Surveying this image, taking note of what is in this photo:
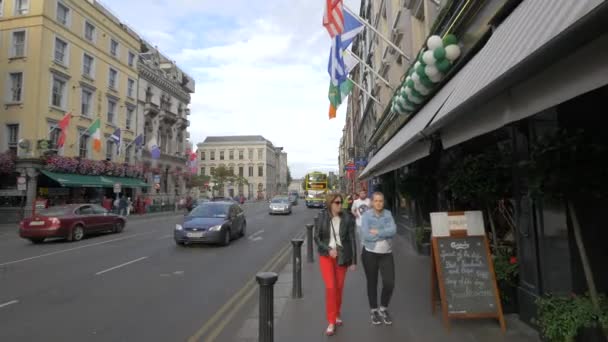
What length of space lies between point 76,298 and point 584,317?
24.0 ft

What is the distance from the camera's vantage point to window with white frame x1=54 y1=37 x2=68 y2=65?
27812mm

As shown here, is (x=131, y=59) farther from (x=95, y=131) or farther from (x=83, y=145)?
(x=95, y=131)

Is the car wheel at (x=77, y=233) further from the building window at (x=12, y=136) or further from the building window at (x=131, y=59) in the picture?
the building window at (x=131, y=59)

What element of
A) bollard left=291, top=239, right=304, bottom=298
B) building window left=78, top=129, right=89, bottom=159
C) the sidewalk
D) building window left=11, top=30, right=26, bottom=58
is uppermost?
building window left=11, top=30, right=26, bottom=58

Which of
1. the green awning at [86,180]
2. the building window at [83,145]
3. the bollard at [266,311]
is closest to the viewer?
the bollard at [266,311]

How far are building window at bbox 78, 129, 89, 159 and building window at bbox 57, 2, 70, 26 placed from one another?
8.05m

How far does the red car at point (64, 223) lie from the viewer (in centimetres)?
Result: 1391

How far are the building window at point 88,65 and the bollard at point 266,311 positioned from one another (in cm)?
3269

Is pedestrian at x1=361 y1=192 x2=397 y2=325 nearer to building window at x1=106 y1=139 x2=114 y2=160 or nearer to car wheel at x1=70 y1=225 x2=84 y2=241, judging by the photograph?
car wheel at x1=70 y1=225 x2=84 y2=241

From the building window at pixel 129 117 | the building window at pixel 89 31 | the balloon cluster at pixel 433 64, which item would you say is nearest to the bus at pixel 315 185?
the building window at pixel 129 117

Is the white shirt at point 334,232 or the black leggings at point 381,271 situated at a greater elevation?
the white shirt at point 334,232

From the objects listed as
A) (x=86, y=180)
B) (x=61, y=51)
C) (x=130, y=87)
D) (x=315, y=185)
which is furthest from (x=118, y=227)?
(x=315, y=185)

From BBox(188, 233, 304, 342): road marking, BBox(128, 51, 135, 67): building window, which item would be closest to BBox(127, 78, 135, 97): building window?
BBox(128, 51, 135, 67): building window

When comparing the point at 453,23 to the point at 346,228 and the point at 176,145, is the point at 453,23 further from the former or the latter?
the point at 176,145
